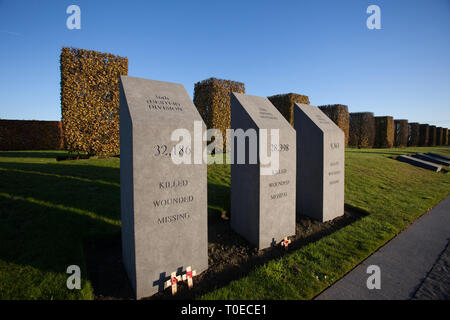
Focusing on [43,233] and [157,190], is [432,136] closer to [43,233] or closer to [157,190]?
[157,190]

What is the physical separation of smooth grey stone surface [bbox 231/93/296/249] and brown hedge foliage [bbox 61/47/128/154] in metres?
9.03

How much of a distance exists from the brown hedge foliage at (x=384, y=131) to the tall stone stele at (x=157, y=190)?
34807 mm

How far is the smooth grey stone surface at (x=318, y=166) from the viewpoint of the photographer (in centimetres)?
539

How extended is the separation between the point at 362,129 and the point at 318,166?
28.6 metres

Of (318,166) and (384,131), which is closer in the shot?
(318,166)

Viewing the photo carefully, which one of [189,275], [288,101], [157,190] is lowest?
[189,275]

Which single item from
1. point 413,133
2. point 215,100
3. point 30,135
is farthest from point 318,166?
point 413,133

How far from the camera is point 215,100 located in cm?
1280

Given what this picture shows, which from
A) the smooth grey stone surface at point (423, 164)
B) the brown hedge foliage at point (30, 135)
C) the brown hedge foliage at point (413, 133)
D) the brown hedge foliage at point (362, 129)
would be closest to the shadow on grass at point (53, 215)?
the brown hedge foliage at point (30, 135)

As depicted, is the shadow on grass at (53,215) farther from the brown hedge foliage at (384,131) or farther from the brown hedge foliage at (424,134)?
the brown hedge foliage at (424,134)

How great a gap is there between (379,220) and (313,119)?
123 inches

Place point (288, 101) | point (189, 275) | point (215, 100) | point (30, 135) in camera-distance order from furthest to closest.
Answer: point (30, 135) → point (288, 101) → point (215, 100) → point (189, 275)

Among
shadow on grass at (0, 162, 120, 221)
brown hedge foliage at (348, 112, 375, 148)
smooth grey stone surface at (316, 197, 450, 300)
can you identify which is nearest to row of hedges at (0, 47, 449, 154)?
shadow on grass at (0, 162, 120, 221)
